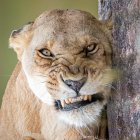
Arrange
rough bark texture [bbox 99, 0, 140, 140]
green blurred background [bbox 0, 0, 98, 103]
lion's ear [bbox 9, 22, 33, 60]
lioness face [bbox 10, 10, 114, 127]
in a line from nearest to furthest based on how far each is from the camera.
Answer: rough bark texture [bbox 99, 0, 140, 140] < lioness face [bbox 10, 10, 114, 127] < lion's ear [bbox 9, 22, 33, 60] < green blurred background [bbox 0, 0, 98, 103]

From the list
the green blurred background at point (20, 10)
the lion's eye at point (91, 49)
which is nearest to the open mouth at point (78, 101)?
the lion's eye at point (91, 49)

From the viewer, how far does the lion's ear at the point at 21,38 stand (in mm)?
2604

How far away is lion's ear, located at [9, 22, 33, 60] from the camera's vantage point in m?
2.60

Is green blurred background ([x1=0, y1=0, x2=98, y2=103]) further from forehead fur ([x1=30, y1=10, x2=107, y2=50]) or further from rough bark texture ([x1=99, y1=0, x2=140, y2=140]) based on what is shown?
rough bark texture ([x1=99, y1=0, x2=140, y2=140])

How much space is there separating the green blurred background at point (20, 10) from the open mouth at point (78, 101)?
12.1ft

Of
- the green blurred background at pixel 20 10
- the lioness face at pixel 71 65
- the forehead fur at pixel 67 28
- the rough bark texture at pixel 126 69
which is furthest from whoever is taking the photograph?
the green blurred background at pixel 20 10

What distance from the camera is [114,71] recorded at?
230 cm

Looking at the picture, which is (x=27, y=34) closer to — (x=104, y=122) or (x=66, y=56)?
(x=66, y=56)

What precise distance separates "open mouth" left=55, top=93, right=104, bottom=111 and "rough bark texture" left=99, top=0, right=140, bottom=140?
64 mm

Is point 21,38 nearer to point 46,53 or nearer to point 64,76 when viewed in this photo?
point 46,53

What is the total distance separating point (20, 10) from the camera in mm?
6387

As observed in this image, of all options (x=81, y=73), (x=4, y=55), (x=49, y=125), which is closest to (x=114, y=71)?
(x=81, y=73)

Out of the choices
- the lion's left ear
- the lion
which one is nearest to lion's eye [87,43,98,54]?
the lion

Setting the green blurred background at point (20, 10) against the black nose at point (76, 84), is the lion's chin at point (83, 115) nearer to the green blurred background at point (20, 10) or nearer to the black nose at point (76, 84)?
the black nose at point (76, 84)
